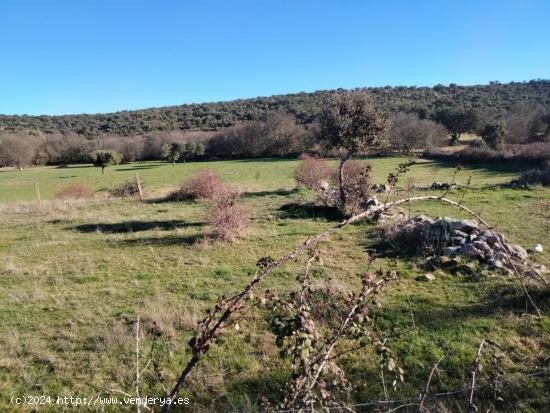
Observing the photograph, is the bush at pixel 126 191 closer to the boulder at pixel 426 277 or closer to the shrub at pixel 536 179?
the boulder at pixel 426 277

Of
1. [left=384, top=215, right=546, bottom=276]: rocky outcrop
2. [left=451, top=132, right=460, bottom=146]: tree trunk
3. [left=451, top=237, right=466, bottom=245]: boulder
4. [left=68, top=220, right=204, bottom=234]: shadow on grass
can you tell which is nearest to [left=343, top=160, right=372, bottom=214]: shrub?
[left=384, top=215, right=546, bottom=276]: rocky outcrop

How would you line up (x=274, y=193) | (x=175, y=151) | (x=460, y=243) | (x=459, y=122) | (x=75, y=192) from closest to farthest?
(x=460, y=243) → (x=274, y=193) → (x=75, y=192) → (x=459, y=122) → (x=175, y=151)

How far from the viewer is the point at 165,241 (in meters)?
12.0

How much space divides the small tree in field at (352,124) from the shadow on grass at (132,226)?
647 centimetres

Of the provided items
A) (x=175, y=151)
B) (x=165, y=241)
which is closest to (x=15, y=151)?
(x=175, y=151)

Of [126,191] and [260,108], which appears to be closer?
[126,191]

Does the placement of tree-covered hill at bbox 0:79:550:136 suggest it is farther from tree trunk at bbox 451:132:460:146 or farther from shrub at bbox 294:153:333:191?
shrub at bbox 294:153:333:191

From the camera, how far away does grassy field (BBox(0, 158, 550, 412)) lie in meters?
4.62

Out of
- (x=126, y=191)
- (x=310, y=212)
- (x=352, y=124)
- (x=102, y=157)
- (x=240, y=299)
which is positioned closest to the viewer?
(x=240, y=299)

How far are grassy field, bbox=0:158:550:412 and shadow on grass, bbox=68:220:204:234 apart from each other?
0.50 ft

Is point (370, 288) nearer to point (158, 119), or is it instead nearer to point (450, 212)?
point (450, 212)

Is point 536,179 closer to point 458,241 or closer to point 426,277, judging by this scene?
point 458,241

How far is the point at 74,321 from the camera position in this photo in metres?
6.56

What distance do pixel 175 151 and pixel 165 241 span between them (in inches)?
1938
